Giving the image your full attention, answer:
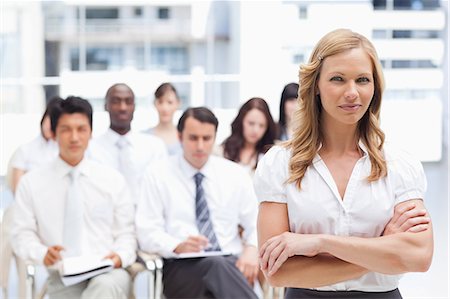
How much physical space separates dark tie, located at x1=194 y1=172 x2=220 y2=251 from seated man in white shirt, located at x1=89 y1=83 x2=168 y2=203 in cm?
50

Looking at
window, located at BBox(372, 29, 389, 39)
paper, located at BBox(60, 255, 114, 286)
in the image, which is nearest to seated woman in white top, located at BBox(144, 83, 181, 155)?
paper, located at BBox(60, 255, 114, 286)

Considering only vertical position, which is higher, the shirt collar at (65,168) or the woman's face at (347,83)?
the woman's face at (347,83)

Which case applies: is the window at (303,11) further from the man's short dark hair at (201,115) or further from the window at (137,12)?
the man's short dark hair at (201,115)

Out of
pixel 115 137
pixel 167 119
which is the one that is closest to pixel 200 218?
pixel 115 137

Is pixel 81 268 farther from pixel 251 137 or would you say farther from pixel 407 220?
pixel 407 220

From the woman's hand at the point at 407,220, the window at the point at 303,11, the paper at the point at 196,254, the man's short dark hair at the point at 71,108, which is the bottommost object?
the paper at the point at 196,254

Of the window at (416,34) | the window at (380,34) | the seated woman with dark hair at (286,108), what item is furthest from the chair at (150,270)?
the window at (416,34)

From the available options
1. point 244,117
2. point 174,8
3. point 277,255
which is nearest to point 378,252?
point 277,255

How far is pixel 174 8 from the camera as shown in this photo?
8789 millimetres

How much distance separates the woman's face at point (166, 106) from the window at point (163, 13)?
4.41 metres

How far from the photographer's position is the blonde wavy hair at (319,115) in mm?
1712

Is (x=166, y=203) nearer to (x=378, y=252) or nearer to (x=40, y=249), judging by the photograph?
(x=40, y=249)

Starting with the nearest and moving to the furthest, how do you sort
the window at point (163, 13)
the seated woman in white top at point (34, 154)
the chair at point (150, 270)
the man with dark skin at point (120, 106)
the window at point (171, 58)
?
the chair at point (150, 270), the man with dark skin at point (120, 106), the seated woman in white top at point (34, 154), the window at point (163, 13), the window at point (171, 58)

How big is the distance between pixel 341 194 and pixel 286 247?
165 millimetres
